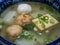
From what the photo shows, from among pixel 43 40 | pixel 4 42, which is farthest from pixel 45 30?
pixel 4 42

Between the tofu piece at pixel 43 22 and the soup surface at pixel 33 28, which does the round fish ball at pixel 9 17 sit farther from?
the tofu piece at pixel 43 22

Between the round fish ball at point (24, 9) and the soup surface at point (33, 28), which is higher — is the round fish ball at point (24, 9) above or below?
above

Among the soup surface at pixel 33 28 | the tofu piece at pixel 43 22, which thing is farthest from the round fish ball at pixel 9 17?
the tofu piece at pixel 43 22

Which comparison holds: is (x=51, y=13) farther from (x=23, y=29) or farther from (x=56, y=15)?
(x=23, y=29)

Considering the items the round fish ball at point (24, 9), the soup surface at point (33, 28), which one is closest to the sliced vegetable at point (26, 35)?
the soup surface at point (33, 28)

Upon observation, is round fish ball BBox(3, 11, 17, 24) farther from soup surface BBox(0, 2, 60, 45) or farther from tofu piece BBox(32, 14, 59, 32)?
tofu piece BBox(32, 14, 59, 32)

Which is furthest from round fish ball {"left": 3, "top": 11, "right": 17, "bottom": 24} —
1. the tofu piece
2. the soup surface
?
the tofu piece

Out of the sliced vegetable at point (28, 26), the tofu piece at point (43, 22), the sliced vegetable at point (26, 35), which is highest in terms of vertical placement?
the tofu piece at point (43, 22)

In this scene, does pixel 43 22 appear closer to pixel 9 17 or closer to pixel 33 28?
pixel 33 28

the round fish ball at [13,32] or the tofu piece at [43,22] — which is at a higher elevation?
the tofu piece at [43,22]

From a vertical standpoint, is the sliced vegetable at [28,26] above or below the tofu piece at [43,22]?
below
